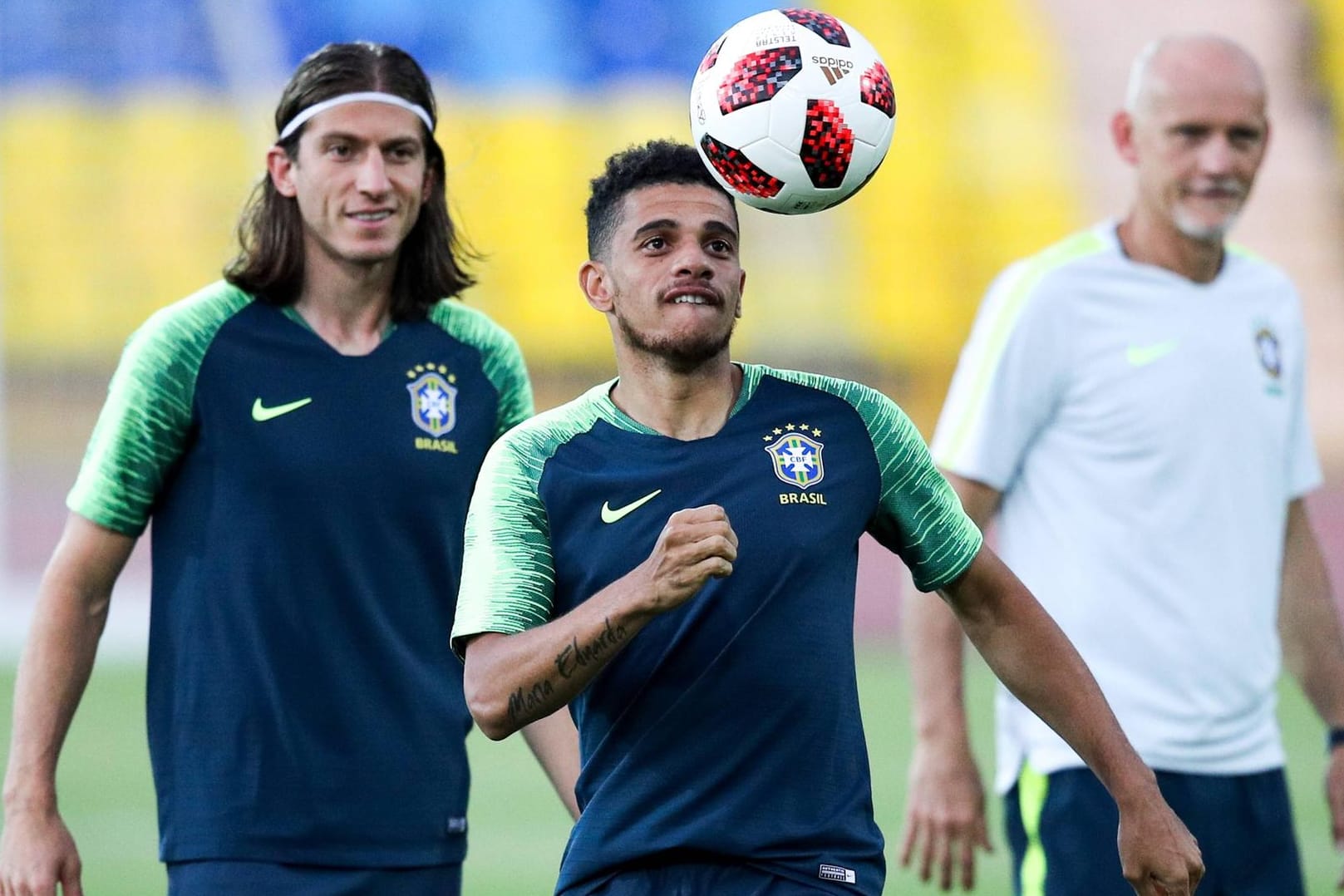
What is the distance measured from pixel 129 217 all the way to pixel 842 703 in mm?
16425

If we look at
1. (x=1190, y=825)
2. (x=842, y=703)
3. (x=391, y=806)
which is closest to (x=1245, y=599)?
(x=1190, y=825)

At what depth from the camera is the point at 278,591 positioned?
4.31 metres

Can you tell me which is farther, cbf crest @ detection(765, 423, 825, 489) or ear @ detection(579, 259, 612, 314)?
ear @ detection(579, 259, 612, 314)

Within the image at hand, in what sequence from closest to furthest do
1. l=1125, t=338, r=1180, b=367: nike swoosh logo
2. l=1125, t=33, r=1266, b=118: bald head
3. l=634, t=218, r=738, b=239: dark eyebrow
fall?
l=634, t=218, r=738, b=239: dark eyebrow < l=1125, t=338, r=1180, b=367: nike swoosh logo < l=1125, t=33, r=1266, b=118: bald head

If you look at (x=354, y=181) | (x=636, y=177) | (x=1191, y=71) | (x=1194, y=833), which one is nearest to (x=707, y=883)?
(x=636, y=177)

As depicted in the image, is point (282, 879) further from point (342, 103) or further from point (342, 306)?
point (342, 103)

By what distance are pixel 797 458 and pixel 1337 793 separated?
7.49 feet

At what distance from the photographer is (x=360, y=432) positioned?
174 inches

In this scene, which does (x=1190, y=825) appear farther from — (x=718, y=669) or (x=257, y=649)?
(x=257, y=649)

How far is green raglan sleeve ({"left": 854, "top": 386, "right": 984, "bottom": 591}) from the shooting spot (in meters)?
3.67

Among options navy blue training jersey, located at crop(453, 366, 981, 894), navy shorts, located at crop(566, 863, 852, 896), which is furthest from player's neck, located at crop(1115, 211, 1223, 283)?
navy shorts, located at crop(566, 863, 852, 896)

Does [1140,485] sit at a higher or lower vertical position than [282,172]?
lower

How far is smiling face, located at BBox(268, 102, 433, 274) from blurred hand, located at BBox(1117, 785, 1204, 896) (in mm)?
2114

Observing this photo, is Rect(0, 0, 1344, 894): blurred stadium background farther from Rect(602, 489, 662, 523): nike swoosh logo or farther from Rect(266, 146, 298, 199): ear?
Rect(602, 489, 662, 523): nike swoosh logo
